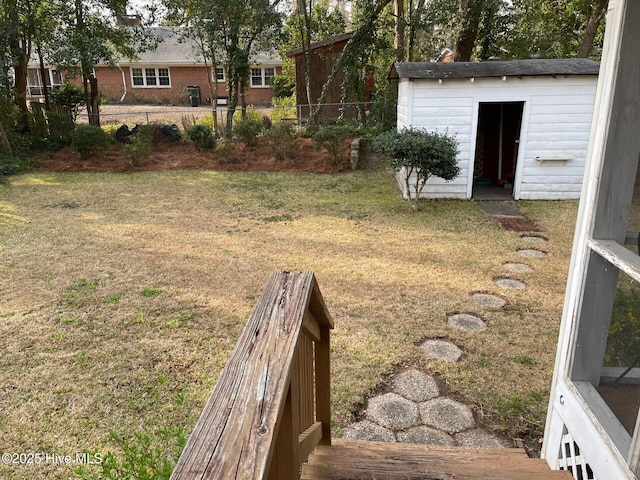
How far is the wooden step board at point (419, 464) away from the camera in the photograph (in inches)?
75.3

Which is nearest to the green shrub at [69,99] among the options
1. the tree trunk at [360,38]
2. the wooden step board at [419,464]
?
the tree trunk at [360,38]

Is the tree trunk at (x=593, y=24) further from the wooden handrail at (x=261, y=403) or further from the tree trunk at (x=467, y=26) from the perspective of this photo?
the wooden handrail at (x=261, y=403)

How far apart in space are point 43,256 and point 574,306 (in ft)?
19.9

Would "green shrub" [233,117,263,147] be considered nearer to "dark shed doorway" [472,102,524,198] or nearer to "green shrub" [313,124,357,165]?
"green shrub" [313,124,357,165]

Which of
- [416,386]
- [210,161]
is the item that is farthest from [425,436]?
[210,161]

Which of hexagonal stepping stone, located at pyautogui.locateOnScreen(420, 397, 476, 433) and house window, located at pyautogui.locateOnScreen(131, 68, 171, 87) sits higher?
house window, located at pyautogui.locateOnScreen(131, 68, 171, 87)

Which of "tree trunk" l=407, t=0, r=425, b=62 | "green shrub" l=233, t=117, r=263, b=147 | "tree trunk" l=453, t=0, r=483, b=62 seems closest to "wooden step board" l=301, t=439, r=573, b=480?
"green shrub" l=233, t=117, r=263, b=147

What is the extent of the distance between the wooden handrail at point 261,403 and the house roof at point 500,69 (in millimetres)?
7198

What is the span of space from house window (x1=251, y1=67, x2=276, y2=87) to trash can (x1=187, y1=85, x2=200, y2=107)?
3.20 m

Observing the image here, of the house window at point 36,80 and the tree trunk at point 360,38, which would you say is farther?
the house window at point 36,80

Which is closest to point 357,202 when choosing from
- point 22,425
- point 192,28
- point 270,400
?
point 22,425

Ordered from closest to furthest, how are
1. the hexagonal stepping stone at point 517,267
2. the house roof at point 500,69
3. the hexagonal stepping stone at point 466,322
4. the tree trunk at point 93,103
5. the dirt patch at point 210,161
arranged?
1. the hexagonal stepping stone at point 466,322
2. the hexagonal stepping stone at point 517,267
3. the house roof at point 500,69
4. the dirt patch at point 210,161
5. the tree trunk at point 93,103

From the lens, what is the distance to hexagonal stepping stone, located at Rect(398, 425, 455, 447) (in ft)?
9.15

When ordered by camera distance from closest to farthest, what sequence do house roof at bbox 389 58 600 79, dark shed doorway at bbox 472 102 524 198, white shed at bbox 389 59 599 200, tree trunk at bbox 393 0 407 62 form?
house roof at bbox 389 58 600 79 → white shed at bbox 389 59 599 200 → dark shed doorway at bbox 472 102 524 198 → tree trunk at bbox 393 0 407 62
